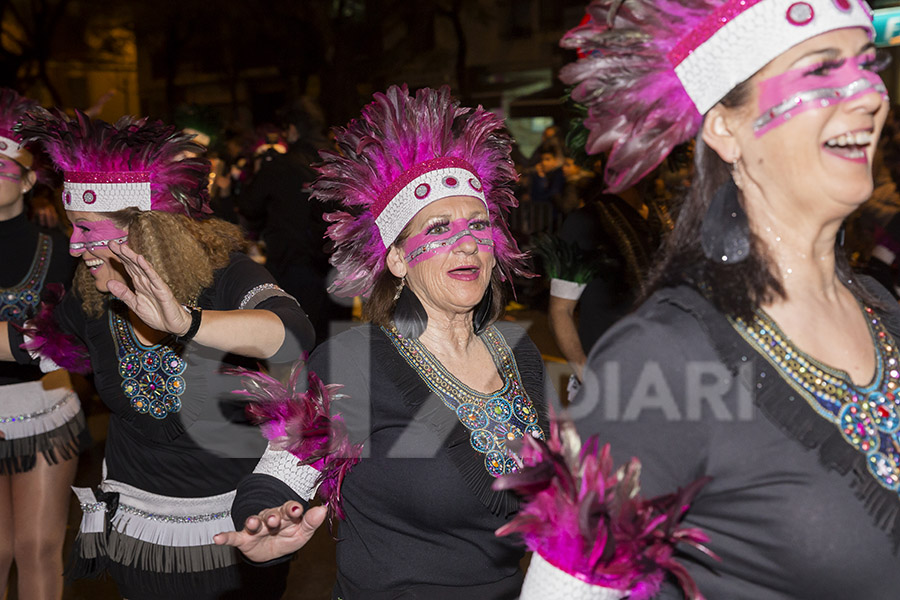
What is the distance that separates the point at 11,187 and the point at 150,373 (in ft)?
4.55

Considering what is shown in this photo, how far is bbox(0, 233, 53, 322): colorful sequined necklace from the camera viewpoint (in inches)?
146

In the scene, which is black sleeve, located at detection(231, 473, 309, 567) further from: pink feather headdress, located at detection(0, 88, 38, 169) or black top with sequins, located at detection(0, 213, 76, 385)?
pink feather headdress, located at detection(0, 88, 38, 169)

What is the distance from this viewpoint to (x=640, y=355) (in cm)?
149

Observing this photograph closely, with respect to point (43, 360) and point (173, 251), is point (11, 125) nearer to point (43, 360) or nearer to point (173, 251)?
point (43, 360)

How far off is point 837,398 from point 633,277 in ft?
8.65

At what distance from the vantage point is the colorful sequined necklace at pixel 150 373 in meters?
2.92

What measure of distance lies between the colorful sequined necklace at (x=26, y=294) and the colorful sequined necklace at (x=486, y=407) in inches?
77.6

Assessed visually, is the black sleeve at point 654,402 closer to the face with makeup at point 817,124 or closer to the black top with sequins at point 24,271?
the face with makeup at point 817,124

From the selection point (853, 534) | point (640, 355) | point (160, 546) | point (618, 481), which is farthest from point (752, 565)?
point (160, 546)

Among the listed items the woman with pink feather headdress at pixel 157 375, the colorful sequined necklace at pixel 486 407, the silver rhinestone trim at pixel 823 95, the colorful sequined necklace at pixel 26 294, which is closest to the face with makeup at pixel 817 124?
the silver rhinestone trim at pixel 823 95

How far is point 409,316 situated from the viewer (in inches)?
101

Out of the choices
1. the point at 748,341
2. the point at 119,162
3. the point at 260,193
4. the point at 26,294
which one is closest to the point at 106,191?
the point at 119,162

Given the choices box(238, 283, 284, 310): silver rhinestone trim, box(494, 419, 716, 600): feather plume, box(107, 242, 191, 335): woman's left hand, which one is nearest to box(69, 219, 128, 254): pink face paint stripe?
box(238, 283, 284, 310): silver rhinestone trim

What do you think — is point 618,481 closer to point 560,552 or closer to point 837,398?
point 560,552
